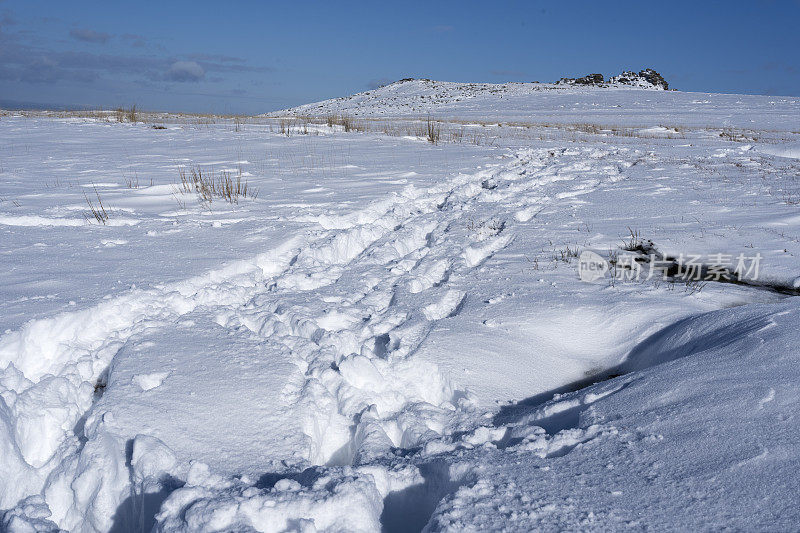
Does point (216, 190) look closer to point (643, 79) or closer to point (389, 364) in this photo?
point (389, 364)

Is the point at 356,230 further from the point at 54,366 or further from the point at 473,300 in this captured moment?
the point at 54,366

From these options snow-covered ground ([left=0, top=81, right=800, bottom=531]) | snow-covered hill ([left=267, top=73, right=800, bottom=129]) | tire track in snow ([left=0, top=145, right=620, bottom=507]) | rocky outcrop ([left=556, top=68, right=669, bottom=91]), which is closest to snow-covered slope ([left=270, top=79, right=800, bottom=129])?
snow-covered hill ([left=267, top=73, right=800, bottom=129])

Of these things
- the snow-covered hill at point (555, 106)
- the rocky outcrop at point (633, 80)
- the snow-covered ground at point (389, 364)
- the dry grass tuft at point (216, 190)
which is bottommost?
the snow-covered ground at point (389, 364)

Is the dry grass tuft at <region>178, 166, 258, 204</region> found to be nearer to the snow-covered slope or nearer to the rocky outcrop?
the snow-covered slope

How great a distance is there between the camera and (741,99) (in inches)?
1340

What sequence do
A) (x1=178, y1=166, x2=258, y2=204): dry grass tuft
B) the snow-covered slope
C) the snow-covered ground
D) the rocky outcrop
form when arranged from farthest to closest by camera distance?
the rocky outcrop, the snow-covered slope, (x1=178, y1=166, x2=258, y2=204): dry grass tuft, the snow-covered ground

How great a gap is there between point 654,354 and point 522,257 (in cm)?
146

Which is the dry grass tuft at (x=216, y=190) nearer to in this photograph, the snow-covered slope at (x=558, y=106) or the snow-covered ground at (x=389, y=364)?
the snow-covered ground at (x=389, y=364)

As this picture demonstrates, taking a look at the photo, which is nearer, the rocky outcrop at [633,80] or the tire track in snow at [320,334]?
the tire track in snow at [320,334]

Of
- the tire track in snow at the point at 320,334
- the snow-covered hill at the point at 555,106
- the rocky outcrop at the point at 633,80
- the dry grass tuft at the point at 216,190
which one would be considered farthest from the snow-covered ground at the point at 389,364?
the rocky outcrop at the point at 633,80

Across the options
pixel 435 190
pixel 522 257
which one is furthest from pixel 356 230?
pixel 435 190

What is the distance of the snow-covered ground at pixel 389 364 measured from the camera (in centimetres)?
A: 153

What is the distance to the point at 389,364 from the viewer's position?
8.05ft

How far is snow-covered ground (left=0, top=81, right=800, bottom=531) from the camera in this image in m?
1.53
